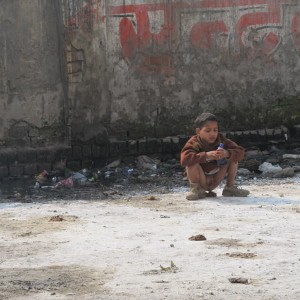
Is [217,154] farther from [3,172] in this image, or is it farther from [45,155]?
[3,172]

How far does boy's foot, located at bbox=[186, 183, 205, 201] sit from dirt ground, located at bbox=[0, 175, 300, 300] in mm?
66

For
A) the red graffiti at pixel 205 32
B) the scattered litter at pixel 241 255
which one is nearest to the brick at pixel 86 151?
the red graffiti at pixel 205 32

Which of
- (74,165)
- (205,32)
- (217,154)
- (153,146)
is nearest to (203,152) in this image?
(217,154)

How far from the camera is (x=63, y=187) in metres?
9.62

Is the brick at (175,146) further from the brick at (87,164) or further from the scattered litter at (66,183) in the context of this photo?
the scattered litter at (66,183)

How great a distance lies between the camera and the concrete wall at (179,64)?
10828 millimetres

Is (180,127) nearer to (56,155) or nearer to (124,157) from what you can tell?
(124,157)

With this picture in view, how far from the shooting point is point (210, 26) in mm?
11516

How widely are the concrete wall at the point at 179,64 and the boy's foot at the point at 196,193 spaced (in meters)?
2.90

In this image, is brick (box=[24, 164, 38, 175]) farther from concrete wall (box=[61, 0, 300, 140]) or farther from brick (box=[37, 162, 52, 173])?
concrete wall (box=[61, 0, 300, 140])

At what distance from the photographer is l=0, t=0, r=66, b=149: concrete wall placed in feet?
34.4

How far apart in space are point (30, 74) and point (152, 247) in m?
4.99

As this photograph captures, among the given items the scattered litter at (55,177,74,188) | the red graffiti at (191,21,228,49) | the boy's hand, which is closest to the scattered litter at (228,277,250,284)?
the boy's hand

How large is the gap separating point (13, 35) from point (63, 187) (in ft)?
6.84
